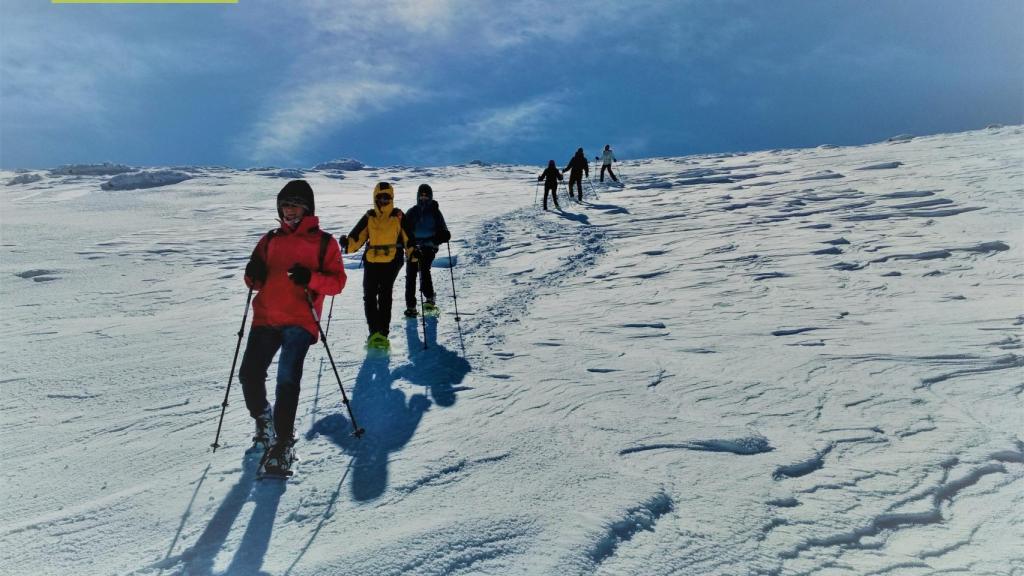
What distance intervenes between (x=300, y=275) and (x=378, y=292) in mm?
2947

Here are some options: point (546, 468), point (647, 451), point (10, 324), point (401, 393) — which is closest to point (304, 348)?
point (401, 393)

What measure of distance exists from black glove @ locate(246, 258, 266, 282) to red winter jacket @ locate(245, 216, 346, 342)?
1.0 inches

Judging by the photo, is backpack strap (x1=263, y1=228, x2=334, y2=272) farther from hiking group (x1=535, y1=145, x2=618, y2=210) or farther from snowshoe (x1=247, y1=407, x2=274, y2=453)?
hiking group (x1=535, y1=145, x2=618, y2=210)

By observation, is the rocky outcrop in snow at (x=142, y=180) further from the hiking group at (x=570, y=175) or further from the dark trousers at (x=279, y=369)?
the dark trousers at (x=279, y=369)

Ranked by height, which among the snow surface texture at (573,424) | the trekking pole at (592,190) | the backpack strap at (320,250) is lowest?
the snow surface texture at (573,424)

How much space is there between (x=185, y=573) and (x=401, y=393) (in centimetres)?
240

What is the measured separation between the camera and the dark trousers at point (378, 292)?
6.36m

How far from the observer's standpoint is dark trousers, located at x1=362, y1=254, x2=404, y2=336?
6363 mm

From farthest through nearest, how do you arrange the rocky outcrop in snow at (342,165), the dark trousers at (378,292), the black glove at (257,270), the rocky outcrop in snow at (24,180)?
the rocky outcrop in snow at (342,165) → the rocky outcrop in snow at (24,180) → the dark trousers at (378,292) → the black glove at (257,270)

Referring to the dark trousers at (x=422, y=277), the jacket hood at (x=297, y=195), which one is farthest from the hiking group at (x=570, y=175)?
the jacket hood at (x=297, y=195)

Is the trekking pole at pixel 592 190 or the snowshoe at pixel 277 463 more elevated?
the trekking pole at pixel 592 190

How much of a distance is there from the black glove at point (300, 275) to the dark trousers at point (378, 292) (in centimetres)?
276

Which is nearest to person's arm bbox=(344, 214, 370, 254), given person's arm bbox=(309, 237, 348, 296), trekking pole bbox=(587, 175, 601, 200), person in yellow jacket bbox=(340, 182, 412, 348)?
person in yellow jacket bbox=(340, 182, 412, 348)

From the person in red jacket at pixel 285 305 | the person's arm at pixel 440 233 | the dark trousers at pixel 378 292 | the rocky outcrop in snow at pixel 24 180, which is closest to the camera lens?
the person in red jacket at pixel 285 305
